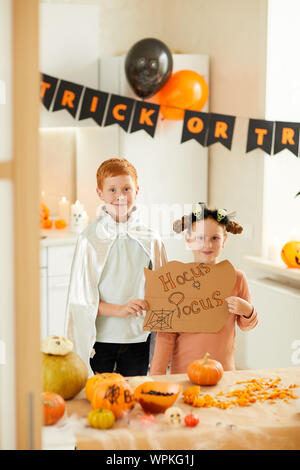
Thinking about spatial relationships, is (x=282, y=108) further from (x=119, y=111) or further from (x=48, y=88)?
(x=48, y=88)

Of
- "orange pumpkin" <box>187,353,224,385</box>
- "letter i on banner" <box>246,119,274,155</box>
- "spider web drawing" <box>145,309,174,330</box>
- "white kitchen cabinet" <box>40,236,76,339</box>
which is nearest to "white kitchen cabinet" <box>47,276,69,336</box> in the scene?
"white kitchen cabinet" <box>40,236,76,339</box>

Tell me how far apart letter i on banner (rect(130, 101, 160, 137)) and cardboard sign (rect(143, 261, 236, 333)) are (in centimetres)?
185

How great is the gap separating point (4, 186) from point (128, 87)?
257 centimetres

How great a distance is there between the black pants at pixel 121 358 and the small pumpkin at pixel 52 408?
1.74 feet

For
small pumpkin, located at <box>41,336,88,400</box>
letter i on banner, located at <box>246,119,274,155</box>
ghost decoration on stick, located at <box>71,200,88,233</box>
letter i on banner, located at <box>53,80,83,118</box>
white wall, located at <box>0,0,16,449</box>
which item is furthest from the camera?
ghost decoration on stick, located at <box>71,200,88,233</box>

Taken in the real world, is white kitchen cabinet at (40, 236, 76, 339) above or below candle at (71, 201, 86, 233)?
below

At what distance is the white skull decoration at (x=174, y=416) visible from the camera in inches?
47.2

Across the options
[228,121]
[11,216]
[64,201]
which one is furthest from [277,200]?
[11,216]

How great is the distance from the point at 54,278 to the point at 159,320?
6.04ft

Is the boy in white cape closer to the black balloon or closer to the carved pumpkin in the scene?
the carved pumpkin

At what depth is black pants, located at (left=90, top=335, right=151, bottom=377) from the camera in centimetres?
174

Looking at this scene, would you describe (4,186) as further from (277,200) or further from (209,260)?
(277,200)

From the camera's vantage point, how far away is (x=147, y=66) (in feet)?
10.3

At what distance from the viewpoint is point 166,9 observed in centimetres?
400
